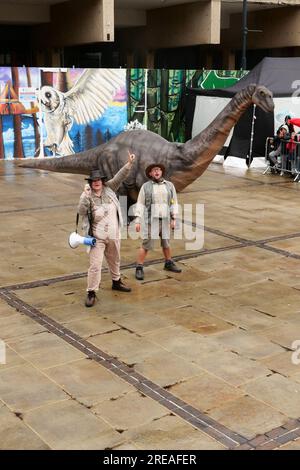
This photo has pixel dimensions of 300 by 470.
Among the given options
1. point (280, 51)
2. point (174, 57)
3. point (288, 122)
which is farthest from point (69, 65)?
point (288, 122)

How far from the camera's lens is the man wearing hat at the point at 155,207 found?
8016mm

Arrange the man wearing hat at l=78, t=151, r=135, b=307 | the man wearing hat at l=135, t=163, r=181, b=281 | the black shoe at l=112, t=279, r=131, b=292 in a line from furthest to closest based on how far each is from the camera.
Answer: the man wearing hat at l=135, t=163, r=181, b=281, the black shoe at l=112, t=279, r=131, b=292, the man wearing hat at l=78, t=151, r=135, b=307

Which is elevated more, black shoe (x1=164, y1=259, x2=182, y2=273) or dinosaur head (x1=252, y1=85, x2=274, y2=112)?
dinosaur head (x1=252, y1=85, x2=274, y2=112)

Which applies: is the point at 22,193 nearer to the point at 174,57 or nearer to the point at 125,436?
the point at 125,436

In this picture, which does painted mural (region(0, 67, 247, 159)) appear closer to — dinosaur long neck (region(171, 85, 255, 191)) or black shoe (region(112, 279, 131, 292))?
dinosaur long neck (region(171, 85, 255, 191))

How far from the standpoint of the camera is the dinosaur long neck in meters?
9.08

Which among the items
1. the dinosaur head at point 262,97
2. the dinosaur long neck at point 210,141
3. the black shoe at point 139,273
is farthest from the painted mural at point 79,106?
the black shoe at point 139,273

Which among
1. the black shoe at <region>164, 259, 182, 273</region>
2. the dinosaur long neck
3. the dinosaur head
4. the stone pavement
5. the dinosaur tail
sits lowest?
the stone pavement

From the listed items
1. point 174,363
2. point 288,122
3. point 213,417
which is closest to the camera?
point 213,417

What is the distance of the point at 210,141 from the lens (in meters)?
9.27

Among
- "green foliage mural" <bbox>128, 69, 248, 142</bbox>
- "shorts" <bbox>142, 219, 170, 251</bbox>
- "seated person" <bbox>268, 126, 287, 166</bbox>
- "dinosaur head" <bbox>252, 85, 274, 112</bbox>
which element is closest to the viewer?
"shorts" <bbox>142, 219, 170, 251</bbox>

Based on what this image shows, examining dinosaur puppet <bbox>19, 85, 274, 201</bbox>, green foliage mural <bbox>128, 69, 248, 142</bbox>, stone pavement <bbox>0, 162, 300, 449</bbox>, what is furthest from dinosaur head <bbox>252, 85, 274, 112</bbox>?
green foliage mural <bbox>128, 69, 248, 142</bbox>

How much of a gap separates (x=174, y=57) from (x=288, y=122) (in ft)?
51.1

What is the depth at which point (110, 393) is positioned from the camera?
525cm
